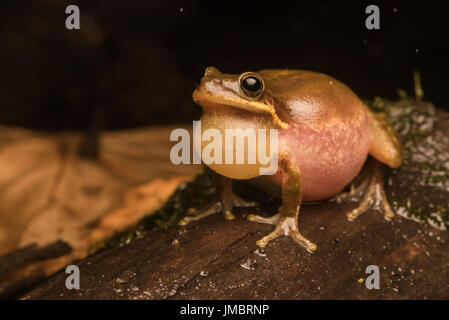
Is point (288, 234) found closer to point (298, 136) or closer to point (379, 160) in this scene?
point (298, 136)

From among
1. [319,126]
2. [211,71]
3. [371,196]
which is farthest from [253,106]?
[371,196]

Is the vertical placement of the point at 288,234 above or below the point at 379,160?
below

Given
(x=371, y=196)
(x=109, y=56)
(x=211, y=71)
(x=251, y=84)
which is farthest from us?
(x=109, y=56)

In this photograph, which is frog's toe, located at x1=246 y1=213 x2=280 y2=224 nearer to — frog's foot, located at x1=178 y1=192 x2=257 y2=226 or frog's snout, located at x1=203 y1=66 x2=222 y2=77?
frog's foot, located at x1=178 y1=192 x2=257 y2=226

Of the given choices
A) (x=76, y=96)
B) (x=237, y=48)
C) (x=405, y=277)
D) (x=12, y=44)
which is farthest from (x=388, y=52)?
(x=12, y=44)

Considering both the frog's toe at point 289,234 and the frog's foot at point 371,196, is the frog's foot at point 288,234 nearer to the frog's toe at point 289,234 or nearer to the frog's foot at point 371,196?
the frog's toe at point 289,234

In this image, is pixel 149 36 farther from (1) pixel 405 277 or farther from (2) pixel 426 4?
(1) pixel 405 277

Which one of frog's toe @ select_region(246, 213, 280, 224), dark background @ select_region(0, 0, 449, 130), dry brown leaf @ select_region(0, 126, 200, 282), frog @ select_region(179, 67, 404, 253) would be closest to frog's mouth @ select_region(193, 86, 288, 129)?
frog @ select_region(179, 67, 404, 253)
